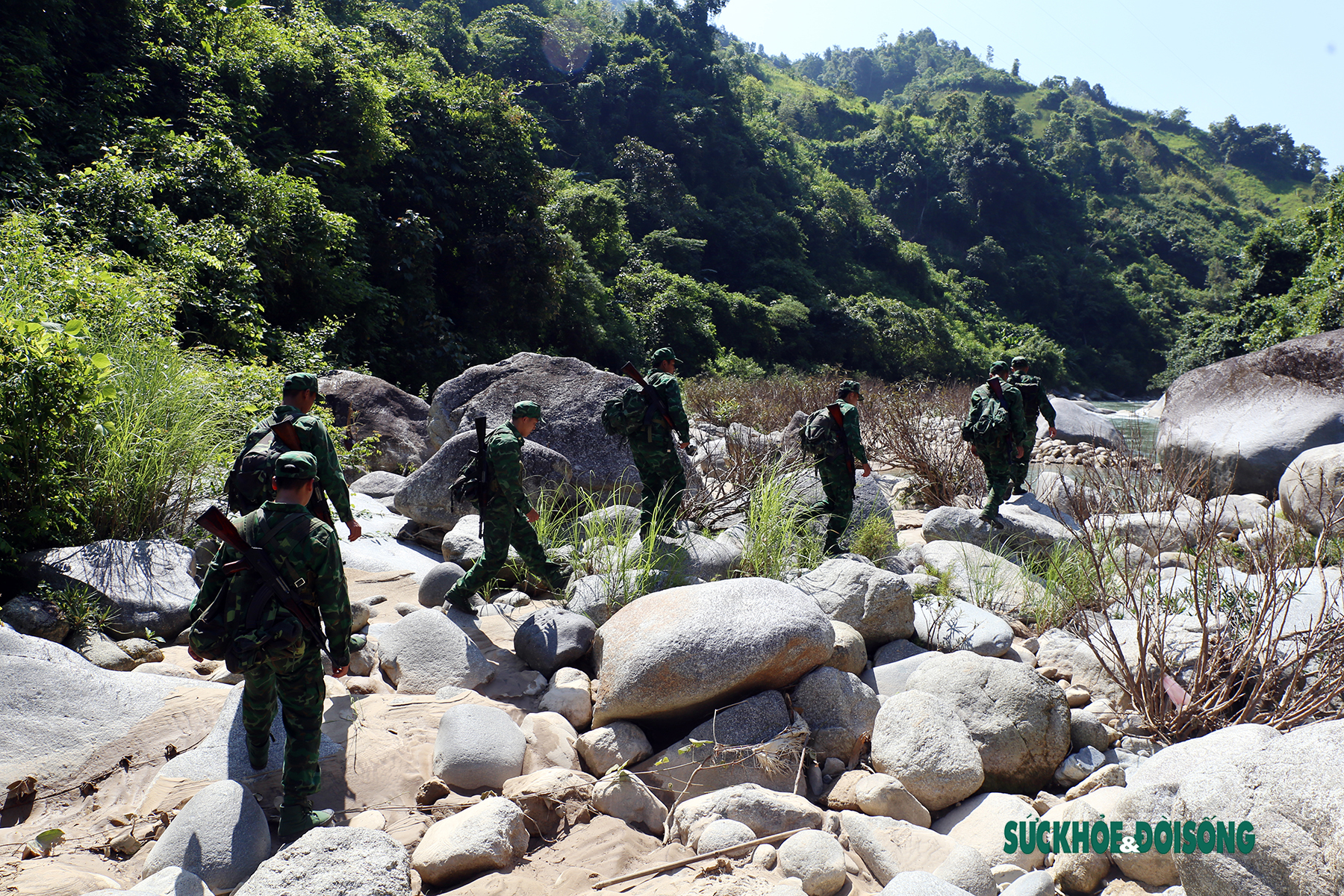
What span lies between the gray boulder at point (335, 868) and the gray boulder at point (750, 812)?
1.22m

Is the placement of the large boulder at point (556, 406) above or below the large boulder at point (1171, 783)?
above

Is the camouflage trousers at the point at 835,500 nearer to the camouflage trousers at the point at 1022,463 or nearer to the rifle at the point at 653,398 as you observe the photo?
the rifle at the point at 653,398

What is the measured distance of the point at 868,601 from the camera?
512 centimetres

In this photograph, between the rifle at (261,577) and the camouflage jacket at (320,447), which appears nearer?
the rifle at (261,577)

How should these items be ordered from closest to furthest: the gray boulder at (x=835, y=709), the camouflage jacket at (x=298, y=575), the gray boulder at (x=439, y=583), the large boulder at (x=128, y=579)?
the camouflage jacket at (x=298, y=575) < the gray boulder at (x=835, y=709) < the large boulder at (x=128, y=579) < the gray boulder at (x=439, y=583)

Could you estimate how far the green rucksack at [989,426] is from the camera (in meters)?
7.99

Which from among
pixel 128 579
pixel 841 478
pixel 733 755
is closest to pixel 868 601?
pixel 733 755

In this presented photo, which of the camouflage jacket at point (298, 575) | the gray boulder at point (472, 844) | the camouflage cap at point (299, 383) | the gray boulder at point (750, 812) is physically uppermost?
the camouflage cap at point (299, 383)

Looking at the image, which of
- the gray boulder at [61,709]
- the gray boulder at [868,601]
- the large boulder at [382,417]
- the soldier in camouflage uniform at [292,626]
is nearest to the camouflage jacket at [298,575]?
the soldier in camouflage uniform at [292,626]

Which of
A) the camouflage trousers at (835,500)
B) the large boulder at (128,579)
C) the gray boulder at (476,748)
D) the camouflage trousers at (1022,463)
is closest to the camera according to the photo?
the gray boulder at (476,748)

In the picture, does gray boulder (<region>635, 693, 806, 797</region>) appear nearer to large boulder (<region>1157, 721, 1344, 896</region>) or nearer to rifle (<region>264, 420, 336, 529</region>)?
large boulder (<region>1157, 721, 1344, 896</region>)

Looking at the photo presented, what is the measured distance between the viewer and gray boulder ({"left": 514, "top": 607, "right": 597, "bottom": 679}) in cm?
454

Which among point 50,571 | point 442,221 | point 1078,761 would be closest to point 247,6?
point 442,221

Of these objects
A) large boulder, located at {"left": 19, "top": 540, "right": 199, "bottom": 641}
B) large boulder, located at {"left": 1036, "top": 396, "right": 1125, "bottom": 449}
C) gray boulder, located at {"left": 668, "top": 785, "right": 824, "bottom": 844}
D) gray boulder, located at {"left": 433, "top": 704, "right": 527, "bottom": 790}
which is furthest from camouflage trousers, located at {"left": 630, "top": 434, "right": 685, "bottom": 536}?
large boulder, located at {"left": 1036, "top": 396, "right": 1125, "bottom": 449}
